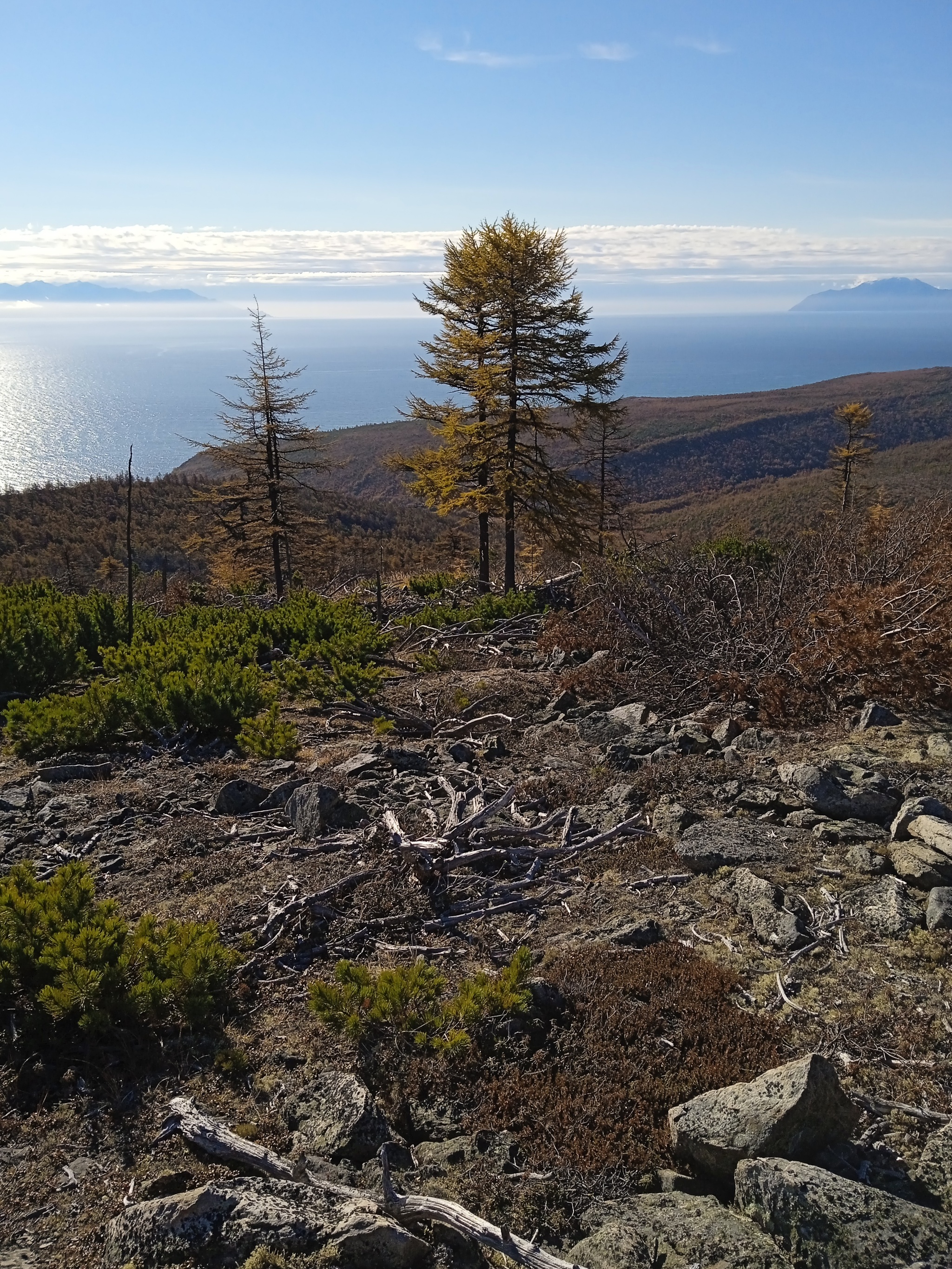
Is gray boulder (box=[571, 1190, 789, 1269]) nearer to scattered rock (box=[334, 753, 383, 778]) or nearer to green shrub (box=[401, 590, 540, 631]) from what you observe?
scattered rock (box=[334, 753, 383, 778])

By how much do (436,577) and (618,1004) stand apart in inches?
602

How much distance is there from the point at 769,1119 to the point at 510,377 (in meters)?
18.0

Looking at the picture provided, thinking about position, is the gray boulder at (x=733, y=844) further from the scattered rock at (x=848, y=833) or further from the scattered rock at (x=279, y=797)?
the scattered rock at (x=279, y=797)

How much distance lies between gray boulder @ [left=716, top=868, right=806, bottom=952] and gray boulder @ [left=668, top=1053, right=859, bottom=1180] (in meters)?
1.33

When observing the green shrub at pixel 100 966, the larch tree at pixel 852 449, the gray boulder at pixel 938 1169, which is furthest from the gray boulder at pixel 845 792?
the larch tree at pixel 852 449

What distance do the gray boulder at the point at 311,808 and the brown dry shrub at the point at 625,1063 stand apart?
2.48 meters

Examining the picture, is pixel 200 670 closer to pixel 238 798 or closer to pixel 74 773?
pixel 74 773

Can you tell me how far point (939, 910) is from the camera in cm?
428

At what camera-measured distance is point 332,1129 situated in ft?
10.4

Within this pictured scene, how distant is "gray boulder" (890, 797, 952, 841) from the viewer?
5.12 metres

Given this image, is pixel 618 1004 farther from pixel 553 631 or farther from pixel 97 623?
pixel 97 623

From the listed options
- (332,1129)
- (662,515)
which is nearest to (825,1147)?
(332,1129)

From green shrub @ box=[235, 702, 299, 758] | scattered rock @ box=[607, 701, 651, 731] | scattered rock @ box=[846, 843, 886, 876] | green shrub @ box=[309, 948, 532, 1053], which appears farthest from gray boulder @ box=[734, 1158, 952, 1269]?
green shrub @ box=[235, 702, 299, 758]

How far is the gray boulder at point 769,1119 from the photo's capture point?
2.85 m
